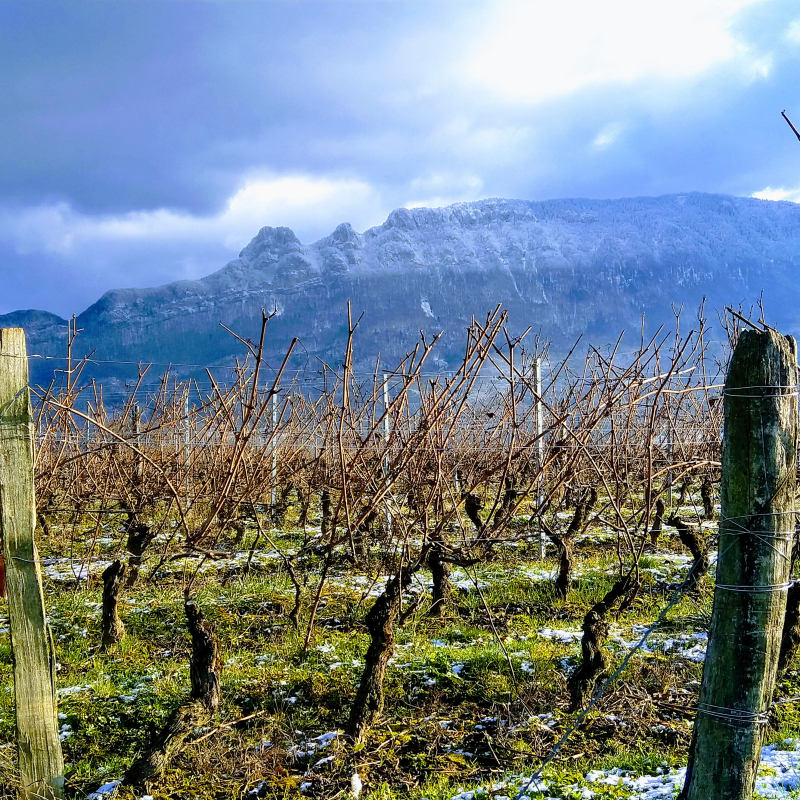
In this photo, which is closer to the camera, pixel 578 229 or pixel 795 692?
pixel 795 692

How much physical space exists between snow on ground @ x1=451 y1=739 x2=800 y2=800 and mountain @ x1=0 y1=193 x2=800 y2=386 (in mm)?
88281

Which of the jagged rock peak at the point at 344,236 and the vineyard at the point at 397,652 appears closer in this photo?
the vineyard at the point at 397,652

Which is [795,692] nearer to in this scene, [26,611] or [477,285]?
[26,611]

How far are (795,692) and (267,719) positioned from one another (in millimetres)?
2658

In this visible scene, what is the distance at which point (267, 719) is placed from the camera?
3037mm

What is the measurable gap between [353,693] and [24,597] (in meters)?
1.85

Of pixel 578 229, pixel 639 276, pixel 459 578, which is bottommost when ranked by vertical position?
pixel 459 578

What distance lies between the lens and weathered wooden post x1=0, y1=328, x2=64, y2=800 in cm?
209

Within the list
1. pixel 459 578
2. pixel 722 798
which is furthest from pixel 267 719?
pixel 459 578

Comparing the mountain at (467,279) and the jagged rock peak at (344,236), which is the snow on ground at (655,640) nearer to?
the mountain at (467,279)

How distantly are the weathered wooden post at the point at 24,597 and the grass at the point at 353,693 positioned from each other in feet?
1.51

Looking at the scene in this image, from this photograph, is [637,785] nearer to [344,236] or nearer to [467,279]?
[467,279]

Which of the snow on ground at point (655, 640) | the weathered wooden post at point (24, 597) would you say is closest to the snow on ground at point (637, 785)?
the snow on ground at point (655, 640)

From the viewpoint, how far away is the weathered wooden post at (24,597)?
209 cm
